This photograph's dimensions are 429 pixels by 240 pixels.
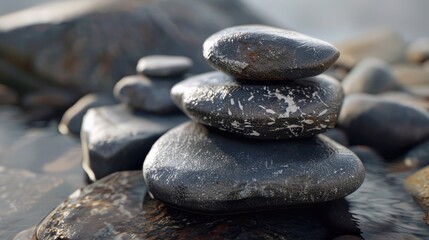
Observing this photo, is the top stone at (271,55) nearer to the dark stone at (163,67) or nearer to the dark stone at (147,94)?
the dark stone at (147,94)

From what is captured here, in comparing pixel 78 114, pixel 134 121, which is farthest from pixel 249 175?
pixel 78 114

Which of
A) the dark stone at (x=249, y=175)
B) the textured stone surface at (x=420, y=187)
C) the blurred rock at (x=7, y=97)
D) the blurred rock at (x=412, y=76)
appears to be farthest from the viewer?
the blurred rock at (x=412, y=76)

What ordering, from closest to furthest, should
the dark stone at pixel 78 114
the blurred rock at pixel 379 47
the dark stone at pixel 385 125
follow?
the dark stone at pixel 385 125
the dark stone at pixel 78 114
the blurred rock at pixel 379 47

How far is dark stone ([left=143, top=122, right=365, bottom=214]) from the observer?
104 inches

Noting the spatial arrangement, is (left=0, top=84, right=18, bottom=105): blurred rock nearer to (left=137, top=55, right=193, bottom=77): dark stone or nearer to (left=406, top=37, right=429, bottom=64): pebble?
(left=137, top=55, right=193, bottom=77): dark stone

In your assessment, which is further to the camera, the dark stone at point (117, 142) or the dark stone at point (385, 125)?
the dark stone at point (385, 125)

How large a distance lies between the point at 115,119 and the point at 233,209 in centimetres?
166

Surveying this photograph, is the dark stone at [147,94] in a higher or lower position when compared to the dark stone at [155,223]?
higher

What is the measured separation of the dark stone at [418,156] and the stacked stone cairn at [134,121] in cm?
179

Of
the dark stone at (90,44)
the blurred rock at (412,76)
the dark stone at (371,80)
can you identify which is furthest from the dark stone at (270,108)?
the blurred rock at (412,76)

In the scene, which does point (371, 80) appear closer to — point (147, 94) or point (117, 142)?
point (147, 94)

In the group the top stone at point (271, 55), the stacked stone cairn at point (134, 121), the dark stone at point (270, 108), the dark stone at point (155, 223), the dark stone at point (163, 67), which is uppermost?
the top stone at point (271, 55)

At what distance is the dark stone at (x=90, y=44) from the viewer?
19.8ft

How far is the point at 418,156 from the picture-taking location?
3.78 m
